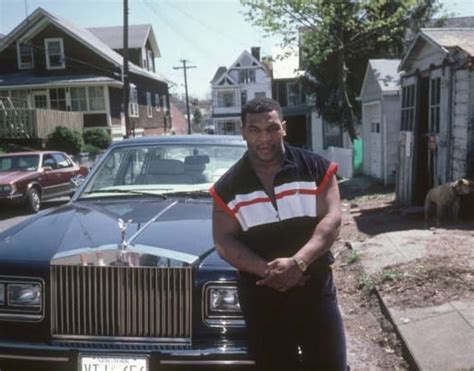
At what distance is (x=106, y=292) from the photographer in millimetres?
3078

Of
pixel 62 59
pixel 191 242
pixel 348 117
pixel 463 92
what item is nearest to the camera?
pixel 191 242

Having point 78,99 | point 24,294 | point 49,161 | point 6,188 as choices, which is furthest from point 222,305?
point 78,99

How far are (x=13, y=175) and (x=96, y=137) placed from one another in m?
15.7

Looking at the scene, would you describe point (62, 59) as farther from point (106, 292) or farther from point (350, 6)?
point (106, 292)

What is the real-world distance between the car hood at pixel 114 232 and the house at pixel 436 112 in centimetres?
691

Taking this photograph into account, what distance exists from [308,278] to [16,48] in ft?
115

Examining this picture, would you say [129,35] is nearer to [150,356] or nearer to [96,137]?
[96,137]

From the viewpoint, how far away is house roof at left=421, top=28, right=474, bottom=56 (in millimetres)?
9495

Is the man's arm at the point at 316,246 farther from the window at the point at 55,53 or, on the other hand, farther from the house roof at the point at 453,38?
the window at the point at 55,53

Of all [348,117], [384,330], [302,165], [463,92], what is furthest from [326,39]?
[302,165]

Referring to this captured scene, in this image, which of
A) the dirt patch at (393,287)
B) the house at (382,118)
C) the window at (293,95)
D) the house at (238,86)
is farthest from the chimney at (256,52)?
the dirt patch at (393,287)

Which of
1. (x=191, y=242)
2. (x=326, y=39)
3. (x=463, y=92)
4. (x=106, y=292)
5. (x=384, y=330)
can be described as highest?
(x=326, y=39)

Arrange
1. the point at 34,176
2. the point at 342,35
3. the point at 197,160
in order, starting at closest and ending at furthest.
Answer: the point at 197,160
the point at 34,176
the point at 342,35

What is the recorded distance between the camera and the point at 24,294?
319 centimetres
